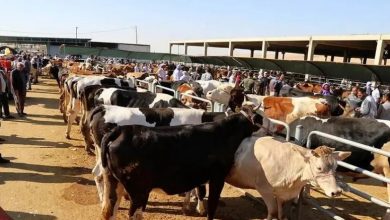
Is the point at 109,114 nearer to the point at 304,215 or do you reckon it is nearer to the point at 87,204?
the point at 87,204

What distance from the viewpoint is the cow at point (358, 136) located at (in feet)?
19.5

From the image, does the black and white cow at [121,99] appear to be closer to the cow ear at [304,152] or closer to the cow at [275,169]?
the cow at [275,169]

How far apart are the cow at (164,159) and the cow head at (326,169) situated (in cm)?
106

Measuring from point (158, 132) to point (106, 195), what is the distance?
1.06 meters

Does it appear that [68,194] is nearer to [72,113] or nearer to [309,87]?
[72,113]

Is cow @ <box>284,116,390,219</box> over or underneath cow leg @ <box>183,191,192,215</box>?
over

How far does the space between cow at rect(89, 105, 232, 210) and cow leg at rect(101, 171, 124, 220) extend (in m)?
1.02

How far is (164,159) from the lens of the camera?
4.40 meters

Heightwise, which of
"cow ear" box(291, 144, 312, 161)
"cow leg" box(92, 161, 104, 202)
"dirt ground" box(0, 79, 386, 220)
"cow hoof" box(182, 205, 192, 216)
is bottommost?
"dirt ground" box(0, 79, 386, 220)

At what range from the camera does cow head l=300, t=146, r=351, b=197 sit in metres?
4.21

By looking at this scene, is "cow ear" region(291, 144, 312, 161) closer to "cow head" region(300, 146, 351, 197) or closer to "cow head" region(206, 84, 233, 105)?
"cow head" region(300, 146, 351, 197)

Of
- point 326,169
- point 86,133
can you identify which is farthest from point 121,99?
point 326,169

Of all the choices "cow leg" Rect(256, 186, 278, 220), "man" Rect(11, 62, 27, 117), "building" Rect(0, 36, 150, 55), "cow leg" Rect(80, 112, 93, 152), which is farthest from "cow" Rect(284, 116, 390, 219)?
"building" Rect(0, 36, 150, 55)

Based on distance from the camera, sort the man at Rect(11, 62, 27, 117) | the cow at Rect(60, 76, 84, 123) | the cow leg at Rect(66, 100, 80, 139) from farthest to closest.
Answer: the man at Rect(11, 62, 27, 117) < the cow at Rect(60, 76, 84, 123) < the cow leg at Rect(66, 100, 80, 139)
